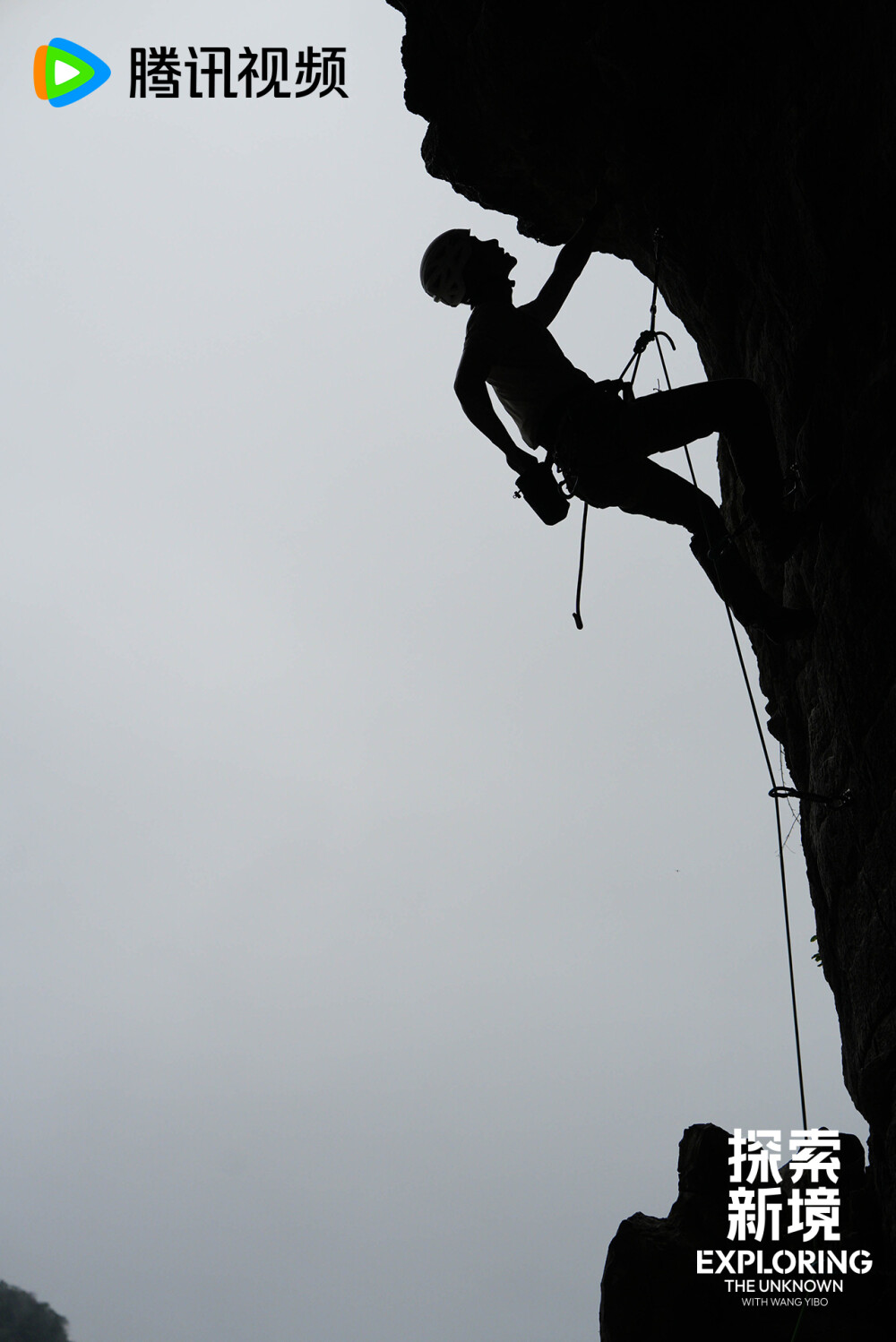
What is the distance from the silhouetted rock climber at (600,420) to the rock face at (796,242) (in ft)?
0.91

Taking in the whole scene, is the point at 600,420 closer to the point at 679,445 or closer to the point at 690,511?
the point at 679,445

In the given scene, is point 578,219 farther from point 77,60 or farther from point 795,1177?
point 77,60

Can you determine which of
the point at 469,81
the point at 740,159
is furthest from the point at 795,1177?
the point at 469,81

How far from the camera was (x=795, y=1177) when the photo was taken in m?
5.07

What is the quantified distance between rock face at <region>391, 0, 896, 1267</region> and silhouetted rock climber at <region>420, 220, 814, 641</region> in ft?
0.91

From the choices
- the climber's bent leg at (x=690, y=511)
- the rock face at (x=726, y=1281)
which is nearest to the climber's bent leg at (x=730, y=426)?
the climber's bent leg at (x=690, y=511)

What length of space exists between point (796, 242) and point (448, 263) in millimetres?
1905

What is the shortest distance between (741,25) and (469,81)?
2.29 meters

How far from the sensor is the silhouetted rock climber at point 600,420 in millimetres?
4902

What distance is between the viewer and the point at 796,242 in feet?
15.8

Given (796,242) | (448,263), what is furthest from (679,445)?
(448,263)

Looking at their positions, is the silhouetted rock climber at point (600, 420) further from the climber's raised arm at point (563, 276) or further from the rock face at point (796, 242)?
the rock face at point (796, 242)

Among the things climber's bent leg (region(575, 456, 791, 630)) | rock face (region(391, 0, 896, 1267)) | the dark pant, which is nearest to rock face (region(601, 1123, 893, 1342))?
rock face (region(391, 0, 896, 1267))

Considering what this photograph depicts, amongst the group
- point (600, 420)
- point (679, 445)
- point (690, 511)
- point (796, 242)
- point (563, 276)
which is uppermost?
point (563, 276)
